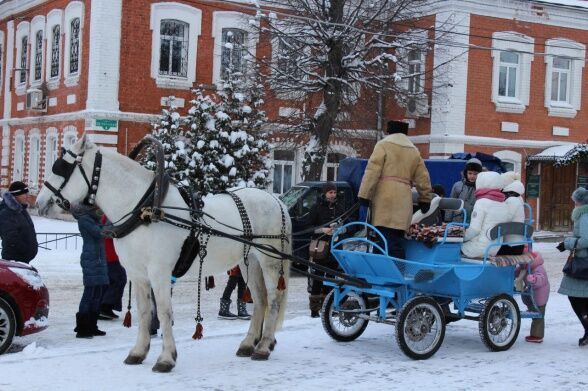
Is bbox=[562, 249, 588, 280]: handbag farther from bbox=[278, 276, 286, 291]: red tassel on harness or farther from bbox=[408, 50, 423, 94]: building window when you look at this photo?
bbox=[408, 50, 423, 94]: building window

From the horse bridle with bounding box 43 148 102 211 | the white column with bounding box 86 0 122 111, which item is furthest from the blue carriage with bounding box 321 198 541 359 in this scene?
the white column with bounding box 86 0 122 111

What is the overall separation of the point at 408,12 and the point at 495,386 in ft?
58.9

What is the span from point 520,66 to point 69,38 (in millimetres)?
15214

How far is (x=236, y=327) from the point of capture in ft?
35.2

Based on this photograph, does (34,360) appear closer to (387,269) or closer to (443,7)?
(387,269)

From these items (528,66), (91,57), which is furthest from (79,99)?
(528,66)

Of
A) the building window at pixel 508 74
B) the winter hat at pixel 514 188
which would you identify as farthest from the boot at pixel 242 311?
the building window at pixel 508 74

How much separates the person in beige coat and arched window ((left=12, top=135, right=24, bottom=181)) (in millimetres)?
24391

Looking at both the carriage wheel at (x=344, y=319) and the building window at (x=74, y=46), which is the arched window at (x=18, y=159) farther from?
the carriage wheel at (x=344, y=319)

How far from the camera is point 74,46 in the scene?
26984 mm

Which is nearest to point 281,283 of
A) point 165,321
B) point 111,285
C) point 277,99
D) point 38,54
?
point 165,321

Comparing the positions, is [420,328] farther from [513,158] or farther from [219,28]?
[513,158]

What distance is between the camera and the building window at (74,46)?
87.9ft

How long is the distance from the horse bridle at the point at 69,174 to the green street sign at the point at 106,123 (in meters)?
17.9
